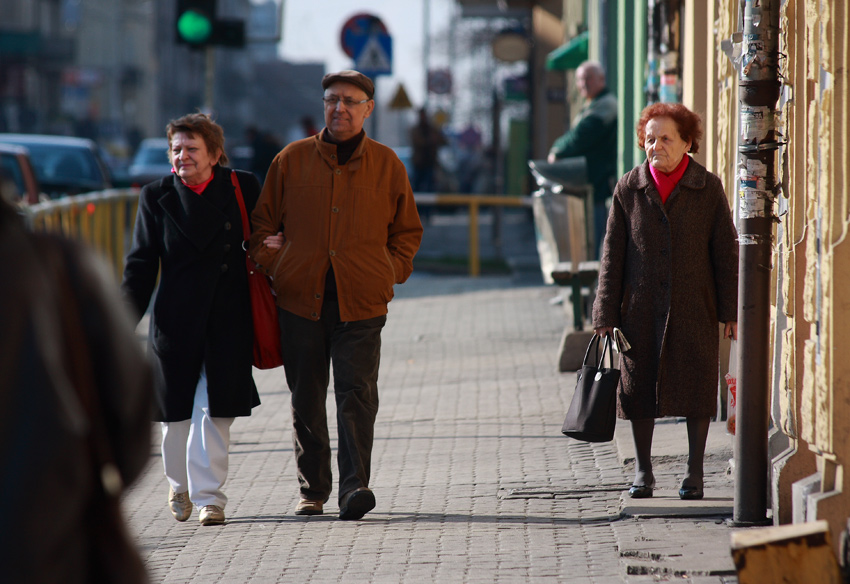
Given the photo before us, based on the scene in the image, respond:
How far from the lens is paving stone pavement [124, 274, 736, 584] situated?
479cm

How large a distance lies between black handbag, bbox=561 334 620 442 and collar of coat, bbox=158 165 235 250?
1577 millimetres

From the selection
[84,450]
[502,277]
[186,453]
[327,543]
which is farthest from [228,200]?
[502,277]

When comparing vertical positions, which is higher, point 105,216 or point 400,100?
point 400,100

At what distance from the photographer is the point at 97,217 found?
13820mm

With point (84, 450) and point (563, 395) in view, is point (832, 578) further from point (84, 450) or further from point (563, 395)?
point (563, 395)

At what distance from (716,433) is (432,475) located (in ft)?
4.85

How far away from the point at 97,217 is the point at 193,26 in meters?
3.53

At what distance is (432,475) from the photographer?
6.51 m

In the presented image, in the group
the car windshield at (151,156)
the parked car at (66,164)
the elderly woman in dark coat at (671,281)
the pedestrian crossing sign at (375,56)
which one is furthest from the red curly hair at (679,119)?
the car windshield at (151,156)

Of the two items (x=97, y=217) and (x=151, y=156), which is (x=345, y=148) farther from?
(x=151, y=156)

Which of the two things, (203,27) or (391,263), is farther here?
(203,27)

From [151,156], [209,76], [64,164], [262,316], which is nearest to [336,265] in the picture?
[262,316]

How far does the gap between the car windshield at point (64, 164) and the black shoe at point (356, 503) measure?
13149 millimetres

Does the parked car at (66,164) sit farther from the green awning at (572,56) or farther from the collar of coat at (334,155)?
the collar of coat at (334,155)
